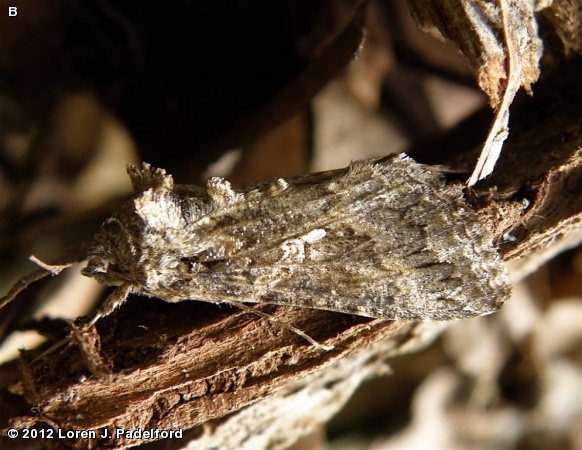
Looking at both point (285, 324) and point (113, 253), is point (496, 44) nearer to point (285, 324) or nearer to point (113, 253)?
point (285, 324)

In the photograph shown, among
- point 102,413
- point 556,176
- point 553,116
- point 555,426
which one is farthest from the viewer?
point 555,426

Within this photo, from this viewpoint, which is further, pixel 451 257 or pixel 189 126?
pixel 189 126

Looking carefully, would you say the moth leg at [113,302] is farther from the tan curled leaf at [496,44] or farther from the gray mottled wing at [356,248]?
the tan curled leaf at [496,44]

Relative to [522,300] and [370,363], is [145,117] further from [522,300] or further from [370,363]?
[522,300]

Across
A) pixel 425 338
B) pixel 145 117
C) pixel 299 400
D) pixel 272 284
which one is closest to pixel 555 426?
pixel 425 338

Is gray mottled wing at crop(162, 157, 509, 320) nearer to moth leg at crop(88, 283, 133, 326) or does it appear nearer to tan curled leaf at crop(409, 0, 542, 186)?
moth leg at crop(88, 283, 133, 326)

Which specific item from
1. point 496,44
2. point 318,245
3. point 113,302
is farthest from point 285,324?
point 496,44

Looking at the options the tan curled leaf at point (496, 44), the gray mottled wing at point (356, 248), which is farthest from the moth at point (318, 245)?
the tan curled leaf at point (496, 44)
